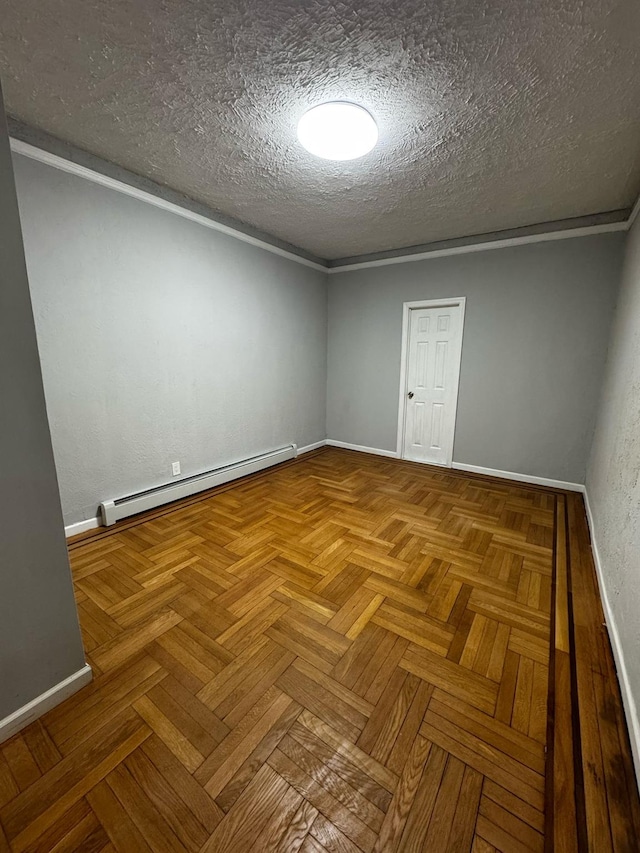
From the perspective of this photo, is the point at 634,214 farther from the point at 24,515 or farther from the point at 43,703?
the point at 43,703

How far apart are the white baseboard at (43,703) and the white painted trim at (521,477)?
3.83m

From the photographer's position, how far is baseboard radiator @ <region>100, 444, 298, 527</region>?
265cm

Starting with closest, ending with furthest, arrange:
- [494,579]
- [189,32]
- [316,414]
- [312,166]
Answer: [189,32], [494,579], [312,166], [316,414]

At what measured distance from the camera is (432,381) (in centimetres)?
412

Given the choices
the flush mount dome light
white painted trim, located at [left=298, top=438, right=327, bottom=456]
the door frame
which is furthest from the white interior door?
the flush mount dome light

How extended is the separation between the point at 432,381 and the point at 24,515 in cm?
395

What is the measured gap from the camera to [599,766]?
1.11m

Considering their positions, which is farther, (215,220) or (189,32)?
(215,220)

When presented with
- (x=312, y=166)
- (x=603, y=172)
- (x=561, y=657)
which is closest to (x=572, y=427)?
(x=603, y=172)

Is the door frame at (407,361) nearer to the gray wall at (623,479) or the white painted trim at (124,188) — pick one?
the gray wall at (623,479)

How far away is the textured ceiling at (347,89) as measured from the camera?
1.27 meters

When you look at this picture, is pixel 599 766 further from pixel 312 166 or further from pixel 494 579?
pixel 312 166

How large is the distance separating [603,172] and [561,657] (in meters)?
3.09

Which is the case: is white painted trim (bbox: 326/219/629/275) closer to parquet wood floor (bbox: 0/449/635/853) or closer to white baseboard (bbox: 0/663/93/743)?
parquet wood floor (bbox: 0/449/635/853)
